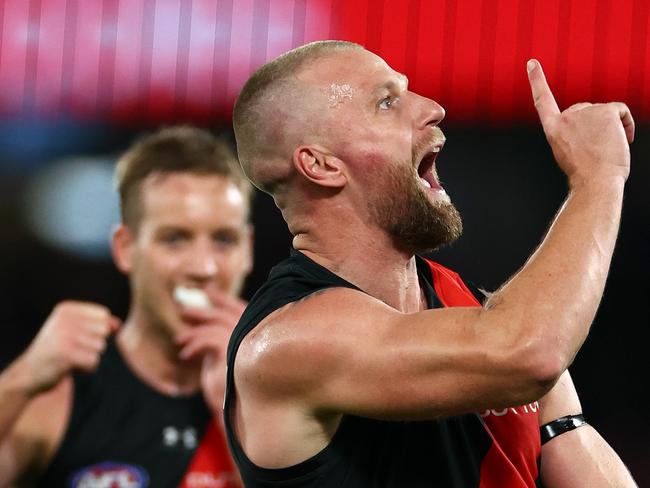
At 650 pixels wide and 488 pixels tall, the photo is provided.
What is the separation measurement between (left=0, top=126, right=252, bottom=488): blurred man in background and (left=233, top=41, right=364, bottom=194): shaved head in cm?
120

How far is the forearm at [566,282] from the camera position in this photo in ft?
4.48

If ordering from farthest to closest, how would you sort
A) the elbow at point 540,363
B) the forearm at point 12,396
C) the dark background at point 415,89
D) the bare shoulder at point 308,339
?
the dark background at point 415,89, the forearm at point 12,396, the bare shoulder at point 308,339, the elbow at point 540,363

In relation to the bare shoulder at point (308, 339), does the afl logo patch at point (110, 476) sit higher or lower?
lower

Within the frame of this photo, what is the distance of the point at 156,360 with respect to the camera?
9.98ft

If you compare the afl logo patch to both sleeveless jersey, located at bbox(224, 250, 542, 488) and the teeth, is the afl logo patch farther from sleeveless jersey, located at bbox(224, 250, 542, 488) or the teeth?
sleeveless jersey, located at bbox(224, 250, 542, 488)

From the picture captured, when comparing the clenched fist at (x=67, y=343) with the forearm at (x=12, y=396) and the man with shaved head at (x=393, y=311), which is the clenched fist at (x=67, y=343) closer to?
the forearm at (x=12, y=396)

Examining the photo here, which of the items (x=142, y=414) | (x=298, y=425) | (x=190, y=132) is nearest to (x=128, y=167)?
(x=190, y=132)

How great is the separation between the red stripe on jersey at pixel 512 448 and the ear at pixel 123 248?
1.65 m

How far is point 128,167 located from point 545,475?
1.82 m

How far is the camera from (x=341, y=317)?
148cm

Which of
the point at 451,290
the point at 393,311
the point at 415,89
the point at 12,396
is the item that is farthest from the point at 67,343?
the point at 393,311

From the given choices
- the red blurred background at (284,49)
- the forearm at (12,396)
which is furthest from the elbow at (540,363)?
the red blurred background at (284,49)

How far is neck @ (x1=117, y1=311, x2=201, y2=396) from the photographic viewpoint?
3033mm

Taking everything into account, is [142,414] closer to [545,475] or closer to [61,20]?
[61,20]
